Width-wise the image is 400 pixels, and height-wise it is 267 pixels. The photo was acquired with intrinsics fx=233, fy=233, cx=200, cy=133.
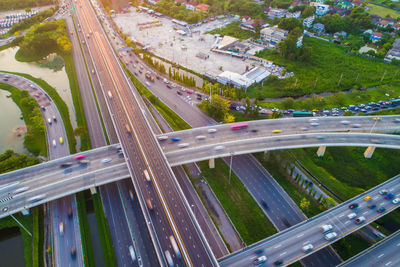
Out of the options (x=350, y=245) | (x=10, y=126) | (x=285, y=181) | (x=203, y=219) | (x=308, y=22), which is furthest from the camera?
(x=308, y=22)

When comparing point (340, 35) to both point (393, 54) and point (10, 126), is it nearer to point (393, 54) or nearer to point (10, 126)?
point (393, 54)

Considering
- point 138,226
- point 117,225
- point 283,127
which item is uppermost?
point 283,127

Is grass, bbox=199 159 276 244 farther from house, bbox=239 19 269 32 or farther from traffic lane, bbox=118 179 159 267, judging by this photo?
house, bbox=239 19 269 32

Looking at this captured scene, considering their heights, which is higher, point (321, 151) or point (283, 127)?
point (283, 127)

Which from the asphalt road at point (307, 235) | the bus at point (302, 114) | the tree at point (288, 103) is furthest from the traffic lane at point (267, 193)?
the tree at point (288, 103)

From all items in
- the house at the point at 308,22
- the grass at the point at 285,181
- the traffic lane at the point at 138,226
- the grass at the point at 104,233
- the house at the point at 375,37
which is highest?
the house at the point at 308,22

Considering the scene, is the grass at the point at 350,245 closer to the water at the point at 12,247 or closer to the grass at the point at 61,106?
the water at the point at 12,247

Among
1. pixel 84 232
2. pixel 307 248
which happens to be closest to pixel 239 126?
pixel 307 248
